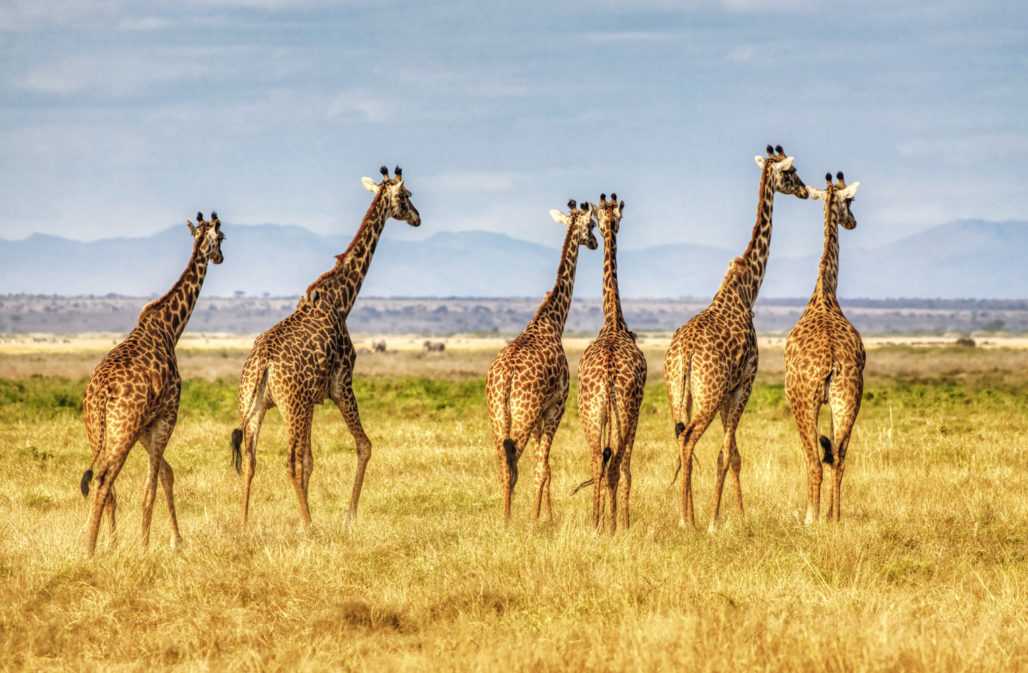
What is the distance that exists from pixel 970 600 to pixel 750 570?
1.67m

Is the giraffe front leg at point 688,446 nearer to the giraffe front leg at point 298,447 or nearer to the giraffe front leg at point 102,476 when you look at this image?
the giraffe front leg at point 298,447

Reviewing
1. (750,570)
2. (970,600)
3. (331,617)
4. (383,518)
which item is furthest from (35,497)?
(970,600)

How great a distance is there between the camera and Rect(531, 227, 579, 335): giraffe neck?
547 inches

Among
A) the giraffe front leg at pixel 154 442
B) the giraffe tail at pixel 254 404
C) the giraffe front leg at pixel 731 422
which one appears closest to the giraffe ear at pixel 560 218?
the giraffe front leg at pixel 731 422

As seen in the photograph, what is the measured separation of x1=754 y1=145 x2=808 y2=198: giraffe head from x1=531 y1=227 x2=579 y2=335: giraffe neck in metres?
2.25

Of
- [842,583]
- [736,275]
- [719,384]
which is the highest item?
[736,275]

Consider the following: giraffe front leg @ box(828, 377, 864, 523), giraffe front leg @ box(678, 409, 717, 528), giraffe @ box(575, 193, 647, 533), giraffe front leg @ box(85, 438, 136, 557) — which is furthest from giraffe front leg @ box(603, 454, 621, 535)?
giraffe front leg @ box(85, 438, 136, 557)

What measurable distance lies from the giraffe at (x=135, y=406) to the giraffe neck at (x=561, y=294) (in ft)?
11.3

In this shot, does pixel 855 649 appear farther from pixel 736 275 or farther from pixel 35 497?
pixel 35 497

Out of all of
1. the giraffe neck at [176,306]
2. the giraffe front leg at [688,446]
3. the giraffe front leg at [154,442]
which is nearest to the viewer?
the giraffe front leg at [154,442]

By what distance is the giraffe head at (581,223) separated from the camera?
47.9ft

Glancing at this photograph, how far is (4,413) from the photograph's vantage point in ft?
90.0

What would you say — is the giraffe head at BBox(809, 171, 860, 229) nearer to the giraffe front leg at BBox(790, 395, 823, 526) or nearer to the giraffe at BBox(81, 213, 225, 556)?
the giraffe front leg at BBox(790, 395, 823, 526)

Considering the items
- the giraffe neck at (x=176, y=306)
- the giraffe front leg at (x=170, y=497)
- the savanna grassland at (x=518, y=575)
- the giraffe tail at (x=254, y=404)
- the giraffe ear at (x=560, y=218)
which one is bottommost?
the savanna grassland at (x=518, y=575)
